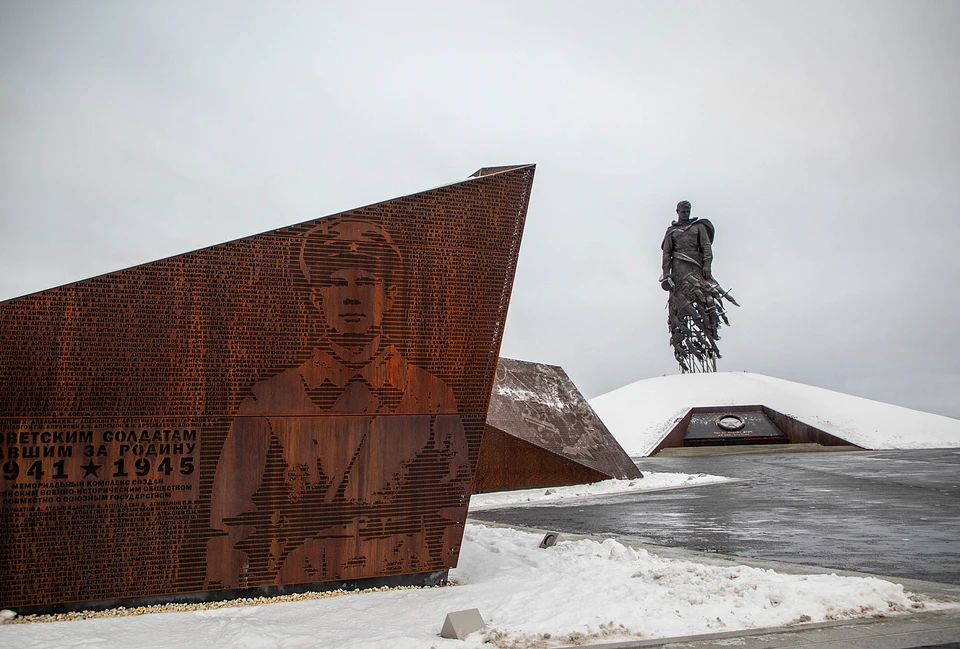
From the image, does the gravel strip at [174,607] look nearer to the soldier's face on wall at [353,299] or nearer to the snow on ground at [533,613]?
the snow on ground at [533,613]

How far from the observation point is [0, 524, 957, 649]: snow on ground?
3.97 metres

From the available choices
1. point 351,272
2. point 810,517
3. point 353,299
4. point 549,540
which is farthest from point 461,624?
point 810,517

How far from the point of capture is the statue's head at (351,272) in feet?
17.4

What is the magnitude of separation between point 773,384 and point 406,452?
2713 centimetres

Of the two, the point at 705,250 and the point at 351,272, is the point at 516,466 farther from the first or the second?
the point at 705,250

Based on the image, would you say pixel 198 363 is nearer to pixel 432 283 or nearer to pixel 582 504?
pixel 432 283

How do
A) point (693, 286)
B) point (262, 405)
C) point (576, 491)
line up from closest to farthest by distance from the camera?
point (262, 405), point (576, 491), point (693, 286)

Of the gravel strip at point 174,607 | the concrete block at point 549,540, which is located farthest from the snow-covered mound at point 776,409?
the gravel strip at point 174,607

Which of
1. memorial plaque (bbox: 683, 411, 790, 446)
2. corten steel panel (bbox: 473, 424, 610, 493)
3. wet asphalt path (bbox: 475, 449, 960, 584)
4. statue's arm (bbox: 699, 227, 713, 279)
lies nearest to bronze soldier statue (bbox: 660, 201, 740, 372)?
statue's arm (bbox: 699, 227, 713, 279)

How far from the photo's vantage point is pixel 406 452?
215 inches

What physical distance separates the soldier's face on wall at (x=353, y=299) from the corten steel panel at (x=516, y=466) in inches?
306

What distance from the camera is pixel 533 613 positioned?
4.45 m

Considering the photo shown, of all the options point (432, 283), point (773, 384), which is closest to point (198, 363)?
point (432, 283)

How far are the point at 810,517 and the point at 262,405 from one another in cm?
663
